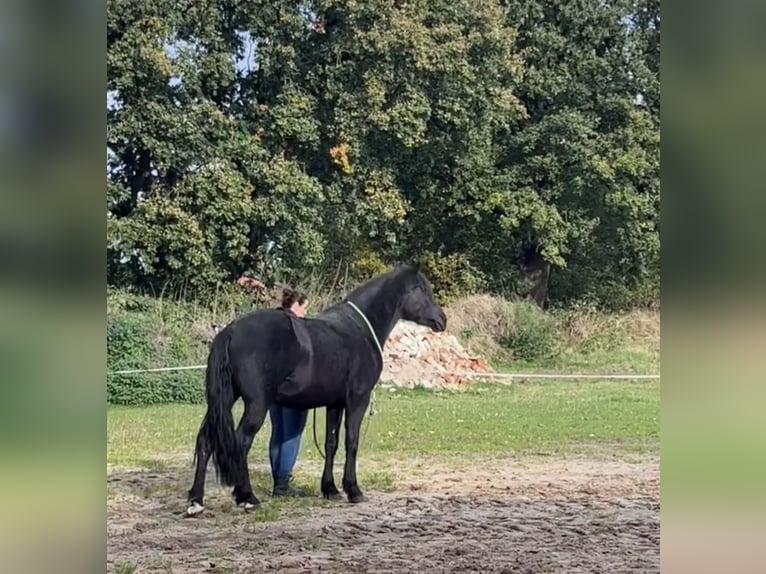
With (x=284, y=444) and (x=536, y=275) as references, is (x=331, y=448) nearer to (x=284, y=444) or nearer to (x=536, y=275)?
(x=284, y=444)

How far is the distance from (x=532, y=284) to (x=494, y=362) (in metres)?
0.57

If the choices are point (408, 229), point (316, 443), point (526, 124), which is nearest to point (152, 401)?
point (316, 443)

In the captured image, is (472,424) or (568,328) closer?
(472,424)

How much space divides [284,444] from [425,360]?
106 centimetres

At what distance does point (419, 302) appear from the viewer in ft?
16.6

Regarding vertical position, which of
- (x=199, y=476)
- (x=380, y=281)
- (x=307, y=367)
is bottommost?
(x=199, y=476)

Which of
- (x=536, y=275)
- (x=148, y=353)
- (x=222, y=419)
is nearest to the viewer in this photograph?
(x=222, y=419)

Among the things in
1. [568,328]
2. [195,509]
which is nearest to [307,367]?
[195,509]

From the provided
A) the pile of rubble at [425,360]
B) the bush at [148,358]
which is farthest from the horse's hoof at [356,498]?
the bush at [148,358]

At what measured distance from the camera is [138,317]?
501cm

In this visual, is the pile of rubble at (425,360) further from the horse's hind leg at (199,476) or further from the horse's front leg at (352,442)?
the horse's hind leg at (199,476)
